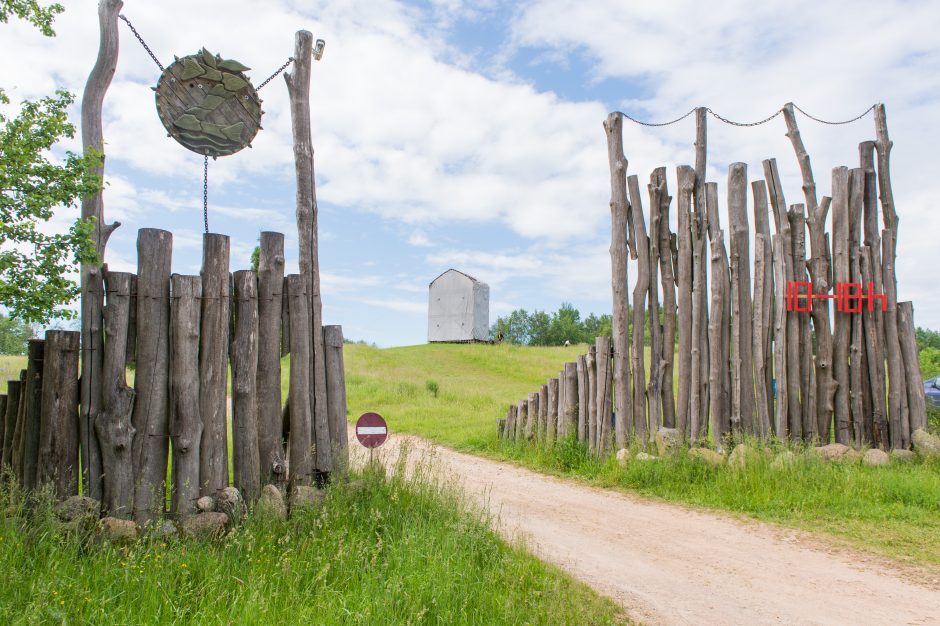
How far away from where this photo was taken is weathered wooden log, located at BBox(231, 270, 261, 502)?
6.40 meters

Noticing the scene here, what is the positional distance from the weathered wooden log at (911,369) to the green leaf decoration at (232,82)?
33.9ft

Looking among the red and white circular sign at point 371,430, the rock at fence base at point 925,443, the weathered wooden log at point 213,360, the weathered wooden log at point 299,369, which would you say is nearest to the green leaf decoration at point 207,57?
the weathered wooden log at point 213,360

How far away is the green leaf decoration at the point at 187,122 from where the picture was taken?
6.54m

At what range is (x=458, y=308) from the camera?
41688 millimetres

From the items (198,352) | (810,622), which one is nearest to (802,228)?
(810,622)

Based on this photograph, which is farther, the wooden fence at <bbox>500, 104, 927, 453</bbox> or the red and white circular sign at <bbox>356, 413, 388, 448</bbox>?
the wooden fence at <bbox>500, 104, 927, 453</bbox>

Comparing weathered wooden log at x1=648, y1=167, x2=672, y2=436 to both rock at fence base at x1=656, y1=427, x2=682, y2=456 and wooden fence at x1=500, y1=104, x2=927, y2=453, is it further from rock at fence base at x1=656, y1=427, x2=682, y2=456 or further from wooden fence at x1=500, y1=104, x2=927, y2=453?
rock at fence base at x1=656, y1=427, x2=682, y2=456

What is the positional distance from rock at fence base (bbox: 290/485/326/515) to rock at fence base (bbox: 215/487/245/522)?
1.49 ft

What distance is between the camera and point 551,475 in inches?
403

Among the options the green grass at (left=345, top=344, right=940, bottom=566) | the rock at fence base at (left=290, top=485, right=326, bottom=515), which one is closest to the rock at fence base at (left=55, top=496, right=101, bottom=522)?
the rock at fence base at (left=290, top=485, right=326, bottom=515)

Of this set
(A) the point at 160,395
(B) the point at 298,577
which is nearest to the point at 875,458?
(B) the point at 298,577

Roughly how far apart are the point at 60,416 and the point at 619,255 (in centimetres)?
795

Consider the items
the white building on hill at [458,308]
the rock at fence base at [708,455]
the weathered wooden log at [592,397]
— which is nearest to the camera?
the rock at fence base at [708,455]

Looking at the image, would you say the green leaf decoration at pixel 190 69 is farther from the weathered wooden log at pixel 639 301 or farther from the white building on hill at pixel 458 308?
the white building on hill at pixel 458 308
